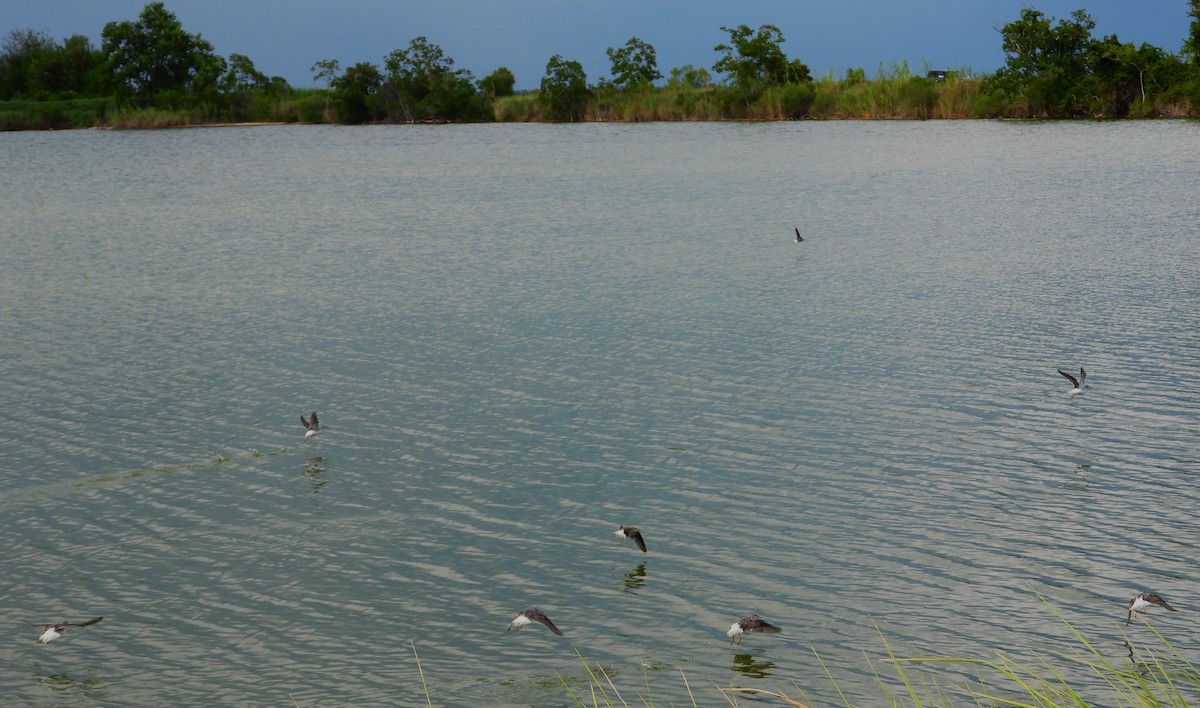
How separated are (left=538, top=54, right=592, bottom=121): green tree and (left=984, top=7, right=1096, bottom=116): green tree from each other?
26.8m

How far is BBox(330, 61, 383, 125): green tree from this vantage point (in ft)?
279

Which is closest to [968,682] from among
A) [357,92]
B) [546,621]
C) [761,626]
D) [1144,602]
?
[761,626]

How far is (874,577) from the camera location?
839 cm

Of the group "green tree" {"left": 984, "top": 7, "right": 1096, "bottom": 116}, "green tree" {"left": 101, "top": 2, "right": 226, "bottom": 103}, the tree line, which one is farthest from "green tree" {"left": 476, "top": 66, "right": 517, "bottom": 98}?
"green tree" {"left": 984, "top": 7, "right": 1096, "bottom": 116}

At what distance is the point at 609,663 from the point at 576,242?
721 inches

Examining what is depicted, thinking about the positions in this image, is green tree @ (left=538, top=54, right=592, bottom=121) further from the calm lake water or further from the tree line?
the calm lake water

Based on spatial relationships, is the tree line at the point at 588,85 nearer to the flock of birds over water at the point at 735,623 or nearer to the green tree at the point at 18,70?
the green tree at the point at 18,70

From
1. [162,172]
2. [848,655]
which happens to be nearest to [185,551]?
[848,655]

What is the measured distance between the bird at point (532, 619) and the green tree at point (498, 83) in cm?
8310

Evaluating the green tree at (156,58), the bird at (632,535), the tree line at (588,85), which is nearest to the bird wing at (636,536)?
the bird at (632,535)

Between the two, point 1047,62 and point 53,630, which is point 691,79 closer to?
point 1047,62

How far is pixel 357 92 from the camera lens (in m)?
86.1

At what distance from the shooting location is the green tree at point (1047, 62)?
199ft

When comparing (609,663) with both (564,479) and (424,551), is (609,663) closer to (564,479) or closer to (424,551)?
(424,551)
